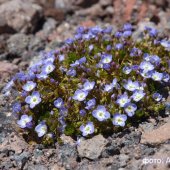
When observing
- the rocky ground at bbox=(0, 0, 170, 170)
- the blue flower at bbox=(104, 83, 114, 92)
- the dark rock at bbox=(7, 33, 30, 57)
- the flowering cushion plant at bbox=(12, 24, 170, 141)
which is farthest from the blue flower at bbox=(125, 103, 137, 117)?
the dark rock at bbox=(7, 33, 30, 57)

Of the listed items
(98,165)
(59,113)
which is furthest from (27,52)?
(98,165)

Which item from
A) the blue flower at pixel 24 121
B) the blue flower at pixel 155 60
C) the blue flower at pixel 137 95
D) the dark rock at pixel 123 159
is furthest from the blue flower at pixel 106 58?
the dark rock at pixel 123 159

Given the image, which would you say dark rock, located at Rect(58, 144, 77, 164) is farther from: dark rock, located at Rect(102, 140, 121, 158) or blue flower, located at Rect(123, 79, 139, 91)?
blue flower, located at Rect(123, 79, 139, 91)

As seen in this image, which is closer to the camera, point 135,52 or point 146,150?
point 146,150

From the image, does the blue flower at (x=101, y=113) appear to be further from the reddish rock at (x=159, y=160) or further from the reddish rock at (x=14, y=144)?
the reddish rock at (x=14, y=144)

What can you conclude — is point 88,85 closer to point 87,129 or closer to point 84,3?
point 87,129

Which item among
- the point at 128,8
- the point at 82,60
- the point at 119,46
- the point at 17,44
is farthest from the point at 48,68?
the point at 128,8

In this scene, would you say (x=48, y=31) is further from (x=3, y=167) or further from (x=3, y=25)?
(x=3, y=167)
